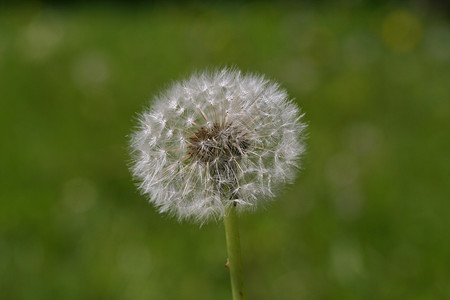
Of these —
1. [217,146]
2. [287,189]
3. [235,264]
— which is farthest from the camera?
[287,189]

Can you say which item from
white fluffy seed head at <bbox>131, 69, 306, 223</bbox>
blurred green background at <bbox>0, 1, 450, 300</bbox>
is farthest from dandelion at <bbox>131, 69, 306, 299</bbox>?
blurred green background at <bbox>0, 1, 450, 300</bbox>

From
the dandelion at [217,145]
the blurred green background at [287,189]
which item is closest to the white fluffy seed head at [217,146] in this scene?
the dandelion at [217,145]

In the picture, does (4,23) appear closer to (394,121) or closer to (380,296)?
(394,121)

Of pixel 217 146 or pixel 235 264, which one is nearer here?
pixel 235 264

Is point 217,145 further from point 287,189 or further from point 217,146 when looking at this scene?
point 287,189

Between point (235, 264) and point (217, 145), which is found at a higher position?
point (217, 145)

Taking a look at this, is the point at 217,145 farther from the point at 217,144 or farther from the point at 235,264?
the point at 235,264

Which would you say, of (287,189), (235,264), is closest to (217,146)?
(235,264)

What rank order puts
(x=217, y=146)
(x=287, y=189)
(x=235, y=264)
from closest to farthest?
(x=235, y=264)
(x=217, y=146)
(x=287, y=189)

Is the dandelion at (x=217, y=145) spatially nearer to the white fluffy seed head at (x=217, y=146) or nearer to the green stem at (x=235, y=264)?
the white fluffy seed head at (x=217, y=146)
